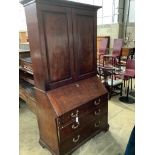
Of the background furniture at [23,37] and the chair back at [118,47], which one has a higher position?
the background furniture at [23,37]

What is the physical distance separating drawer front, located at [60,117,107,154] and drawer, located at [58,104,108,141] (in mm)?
62

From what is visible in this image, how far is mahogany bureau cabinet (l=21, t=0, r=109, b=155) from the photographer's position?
1520mm

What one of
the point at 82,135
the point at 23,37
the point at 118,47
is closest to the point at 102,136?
the point at 82,135

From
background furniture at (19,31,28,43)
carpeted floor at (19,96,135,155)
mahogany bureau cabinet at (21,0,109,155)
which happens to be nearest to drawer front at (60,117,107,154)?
mahogany bureau cabinet at (21,0,109,155)

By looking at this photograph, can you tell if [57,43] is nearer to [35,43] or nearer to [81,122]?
[35,43]

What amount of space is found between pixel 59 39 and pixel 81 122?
1.05m

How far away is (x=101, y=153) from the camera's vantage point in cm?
191

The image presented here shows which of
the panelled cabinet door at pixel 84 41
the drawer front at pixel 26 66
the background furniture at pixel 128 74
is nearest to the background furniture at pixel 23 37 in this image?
the drawer front at pixel 26 66

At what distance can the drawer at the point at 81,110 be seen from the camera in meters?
1.63

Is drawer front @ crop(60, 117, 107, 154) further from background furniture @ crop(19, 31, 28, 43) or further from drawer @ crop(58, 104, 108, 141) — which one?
background furniture @ crop(19, 31, 28, 43)

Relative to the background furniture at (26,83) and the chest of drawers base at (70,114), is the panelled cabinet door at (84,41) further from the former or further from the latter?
the background furniture at (26,83)
